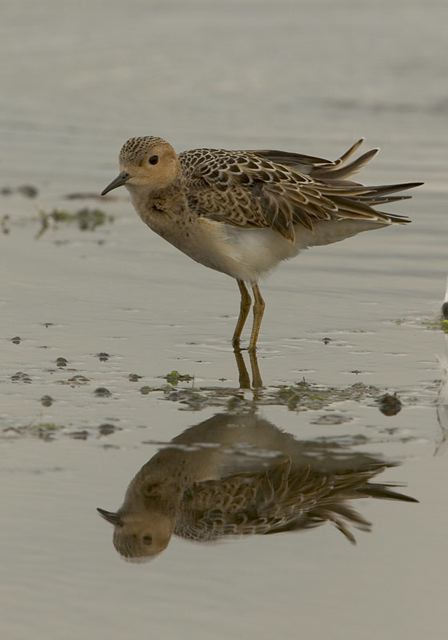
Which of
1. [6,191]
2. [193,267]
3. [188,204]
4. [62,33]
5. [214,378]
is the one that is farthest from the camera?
[62,33]

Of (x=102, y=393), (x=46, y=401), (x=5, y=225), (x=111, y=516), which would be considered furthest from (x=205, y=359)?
(x=5, y=225)

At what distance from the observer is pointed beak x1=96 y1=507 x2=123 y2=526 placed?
7195mm

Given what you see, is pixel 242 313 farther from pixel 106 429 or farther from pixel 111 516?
pixel 111 516

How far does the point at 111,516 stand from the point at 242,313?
153 inches

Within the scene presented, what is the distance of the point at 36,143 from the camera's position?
17484 mm

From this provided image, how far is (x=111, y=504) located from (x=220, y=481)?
24.8 inches

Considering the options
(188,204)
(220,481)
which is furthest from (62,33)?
(220,481)

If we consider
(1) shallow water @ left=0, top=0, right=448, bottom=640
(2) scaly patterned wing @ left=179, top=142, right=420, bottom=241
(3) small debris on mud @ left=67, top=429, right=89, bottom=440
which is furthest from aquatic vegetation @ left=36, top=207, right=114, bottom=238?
(3) small debris on mud @ left=67, top=429, right=89, bottom=440

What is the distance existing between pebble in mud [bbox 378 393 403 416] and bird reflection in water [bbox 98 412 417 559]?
66 centimetres

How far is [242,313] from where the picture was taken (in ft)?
35.9

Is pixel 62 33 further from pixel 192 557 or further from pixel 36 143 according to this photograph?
pixel 192 557

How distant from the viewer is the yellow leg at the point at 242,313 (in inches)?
420

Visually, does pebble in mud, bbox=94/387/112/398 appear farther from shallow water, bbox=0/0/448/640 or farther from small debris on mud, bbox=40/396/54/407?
small debris on mud, bbox=40/396/54/407

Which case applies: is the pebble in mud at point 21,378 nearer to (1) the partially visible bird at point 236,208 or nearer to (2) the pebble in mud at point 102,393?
(2) the pebble in mud at point 102,393
